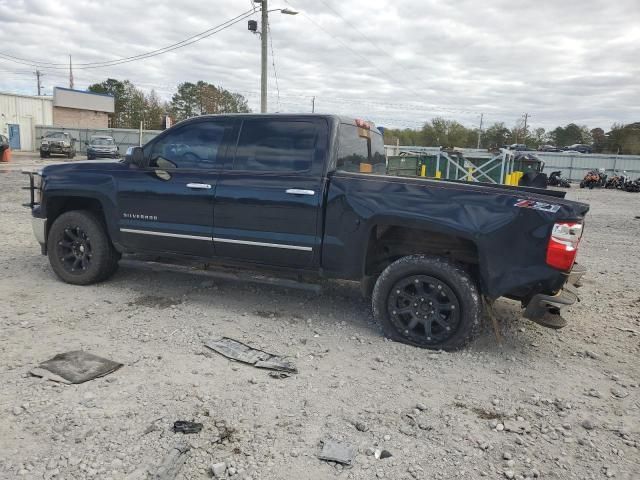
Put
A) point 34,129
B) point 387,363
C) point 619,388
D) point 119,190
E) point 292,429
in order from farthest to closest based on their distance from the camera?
point 34,129
point 119,190
point 387,363
point 619,388
point 292,429

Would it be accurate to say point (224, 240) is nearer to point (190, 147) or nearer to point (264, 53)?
point (190, 147)

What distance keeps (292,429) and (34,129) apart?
159 ft

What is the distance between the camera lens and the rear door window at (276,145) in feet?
15.0

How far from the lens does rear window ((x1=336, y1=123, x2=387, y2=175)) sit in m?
4.73

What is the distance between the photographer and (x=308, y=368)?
3.77 metres

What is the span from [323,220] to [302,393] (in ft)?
5.19

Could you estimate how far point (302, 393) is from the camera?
339 cm

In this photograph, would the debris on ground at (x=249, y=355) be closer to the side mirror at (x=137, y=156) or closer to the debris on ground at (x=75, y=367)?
the debris on ground at (x=75, y=367)

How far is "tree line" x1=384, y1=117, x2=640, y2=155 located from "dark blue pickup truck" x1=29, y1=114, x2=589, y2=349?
192 ft

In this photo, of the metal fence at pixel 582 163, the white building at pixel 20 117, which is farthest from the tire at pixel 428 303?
the white building at pixel 20 117

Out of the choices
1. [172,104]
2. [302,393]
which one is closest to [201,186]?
[302,393]

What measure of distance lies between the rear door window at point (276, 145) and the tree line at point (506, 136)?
5870 centimetres

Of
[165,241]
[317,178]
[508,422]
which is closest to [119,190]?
[165,241]

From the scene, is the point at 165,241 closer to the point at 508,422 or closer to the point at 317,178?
the point at 317,178
